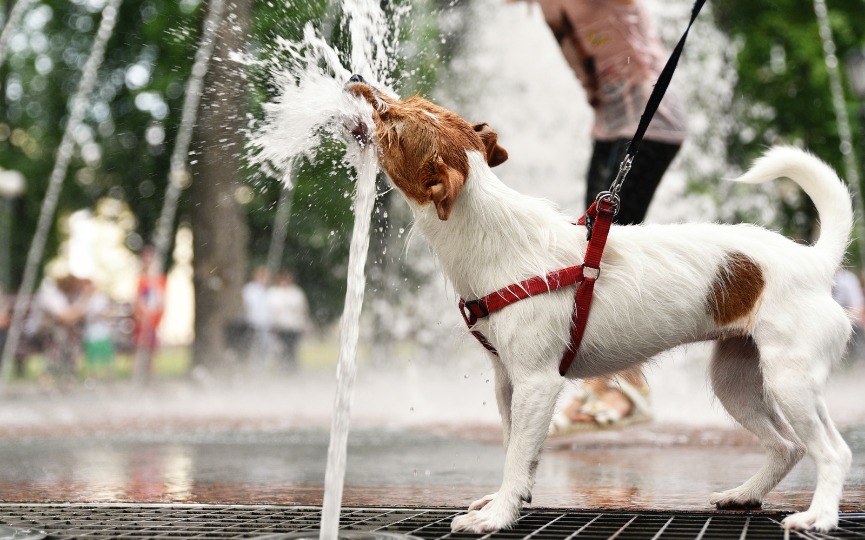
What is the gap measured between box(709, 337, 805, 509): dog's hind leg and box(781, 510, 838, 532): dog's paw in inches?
20.4

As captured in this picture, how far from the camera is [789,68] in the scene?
845 inches

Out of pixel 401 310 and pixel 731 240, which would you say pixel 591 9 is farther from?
pixel 401 310

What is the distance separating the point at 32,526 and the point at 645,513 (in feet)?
7.30

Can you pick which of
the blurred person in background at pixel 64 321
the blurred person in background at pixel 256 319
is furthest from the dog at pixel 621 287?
the blurred person in background at pixel 64 321

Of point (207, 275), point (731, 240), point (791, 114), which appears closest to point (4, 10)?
point (207, 275)

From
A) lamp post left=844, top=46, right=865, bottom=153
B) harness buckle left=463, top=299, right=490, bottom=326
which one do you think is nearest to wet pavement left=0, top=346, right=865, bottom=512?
harness buckle left=463, top=299, right=490, bottom=326

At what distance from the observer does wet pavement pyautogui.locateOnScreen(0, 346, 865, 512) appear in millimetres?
4586

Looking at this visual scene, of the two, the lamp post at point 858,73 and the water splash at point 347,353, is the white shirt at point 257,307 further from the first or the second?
the water splash at point 347,353

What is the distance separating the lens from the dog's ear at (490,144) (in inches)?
149

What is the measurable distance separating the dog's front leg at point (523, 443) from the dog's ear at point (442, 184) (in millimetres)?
646

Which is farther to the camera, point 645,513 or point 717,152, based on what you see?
point 717,152

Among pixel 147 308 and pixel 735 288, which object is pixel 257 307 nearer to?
pixel 147 308

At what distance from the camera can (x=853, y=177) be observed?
16.7 metres

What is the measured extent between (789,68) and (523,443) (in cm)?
1978
